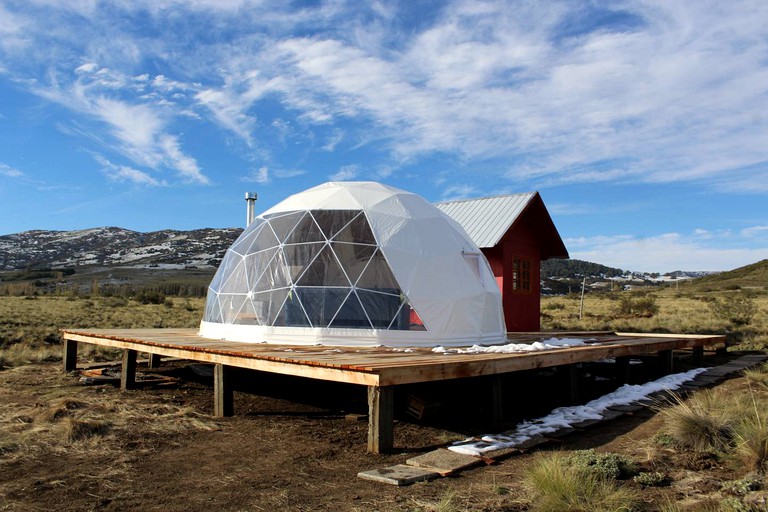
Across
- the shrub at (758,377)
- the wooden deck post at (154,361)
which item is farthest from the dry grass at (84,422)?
the shrub at (758,377)

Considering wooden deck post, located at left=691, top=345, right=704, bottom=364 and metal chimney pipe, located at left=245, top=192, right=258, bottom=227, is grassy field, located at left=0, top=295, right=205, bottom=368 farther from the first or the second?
wooden deck post, located at left=691, top=345, right=704, bottom=364

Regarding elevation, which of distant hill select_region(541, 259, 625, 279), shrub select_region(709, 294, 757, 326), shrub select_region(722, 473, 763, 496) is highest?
distant hill select_region(541, 259, 625, 279)

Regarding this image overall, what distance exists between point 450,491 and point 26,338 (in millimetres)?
16900

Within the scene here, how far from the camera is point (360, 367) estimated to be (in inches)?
248

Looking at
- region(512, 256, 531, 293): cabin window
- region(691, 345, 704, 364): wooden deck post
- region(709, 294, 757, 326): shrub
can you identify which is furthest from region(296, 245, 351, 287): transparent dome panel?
region(709, 294, 757, 326): shrub

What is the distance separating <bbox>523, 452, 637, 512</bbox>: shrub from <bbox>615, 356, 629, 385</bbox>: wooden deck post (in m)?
7.79

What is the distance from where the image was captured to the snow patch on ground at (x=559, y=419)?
257 inches

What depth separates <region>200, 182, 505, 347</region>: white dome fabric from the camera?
9844 mm

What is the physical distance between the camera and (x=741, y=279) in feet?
187

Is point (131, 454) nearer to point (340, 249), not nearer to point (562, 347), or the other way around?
point (340, 249)

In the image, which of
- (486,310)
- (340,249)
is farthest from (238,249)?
(486,310)

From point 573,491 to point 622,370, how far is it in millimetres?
8868

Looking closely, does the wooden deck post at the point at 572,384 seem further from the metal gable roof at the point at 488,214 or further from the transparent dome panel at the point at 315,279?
the metal gable roof at the point at 488,214

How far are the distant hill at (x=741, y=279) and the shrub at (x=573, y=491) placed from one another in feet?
169
